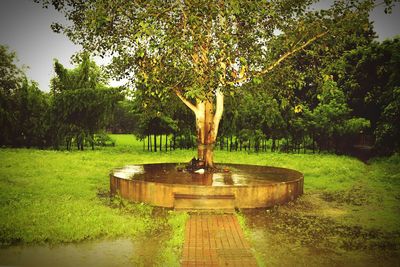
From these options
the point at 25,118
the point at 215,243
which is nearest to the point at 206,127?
Result: the point at 215,243

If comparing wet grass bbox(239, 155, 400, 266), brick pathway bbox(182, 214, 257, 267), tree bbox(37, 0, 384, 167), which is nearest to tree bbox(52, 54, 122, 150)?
tree bbox(37, 0, 384, 167)

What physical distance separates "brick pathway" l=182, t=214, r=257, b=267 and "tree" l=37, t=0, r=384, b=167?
3.14 meters

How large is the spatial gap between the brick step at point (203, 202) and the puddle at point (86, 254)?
250 centimetres

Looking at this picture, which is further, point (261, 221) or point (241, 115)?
point (241, 115)

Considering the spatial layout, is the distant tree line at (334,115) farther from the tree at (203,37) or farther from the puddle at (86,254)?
the puddle at (86,254)

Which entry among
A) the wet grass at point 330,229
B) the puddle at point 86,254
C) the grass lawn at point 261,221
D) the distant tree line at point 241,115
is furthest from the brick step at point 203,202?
the distant tree line at point 241,115

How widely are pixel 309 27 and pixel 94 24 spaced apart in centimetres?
697

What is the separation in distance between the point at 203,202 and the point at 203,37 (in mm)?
4516

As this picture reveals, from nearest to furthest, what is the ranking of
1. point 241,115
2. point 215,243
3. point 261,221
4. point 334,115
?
point 215,243, point 261,221, point 334,115, point 241,115

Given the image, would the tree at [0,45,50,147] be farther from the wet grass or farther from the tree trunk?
the wet grass

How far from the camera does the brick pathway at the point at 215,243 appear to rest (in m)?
5.90

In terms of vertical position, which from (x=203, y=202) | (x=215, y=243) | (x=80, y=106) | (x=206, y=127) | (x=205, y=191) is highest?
(x=80, y=106)

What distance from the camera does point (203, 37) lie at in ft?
32.9

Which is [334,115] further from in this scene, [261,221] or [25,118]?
[25,118]
